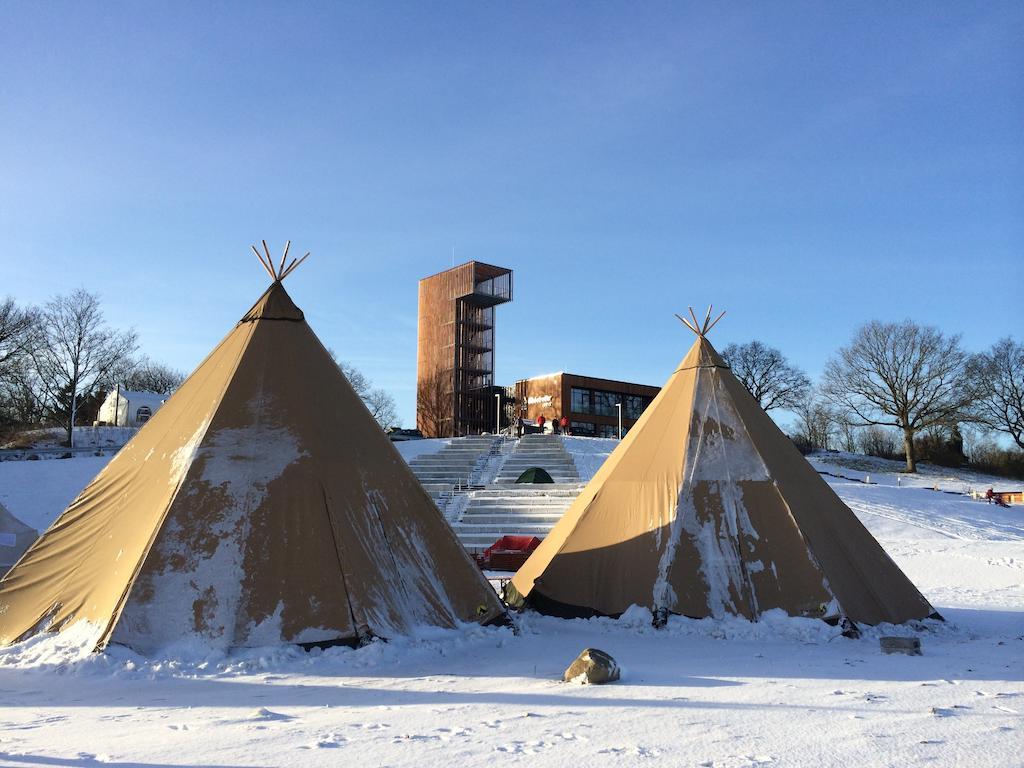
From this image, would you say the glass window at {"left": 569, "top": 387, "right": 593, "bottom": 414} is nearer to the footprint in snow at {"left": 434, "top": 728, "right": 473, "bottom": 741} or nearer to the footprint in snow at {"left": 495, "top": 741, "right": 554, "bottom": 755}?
the footprint in snow at {"left": 434, "top": 728, "right": 473, "bottom": 741}

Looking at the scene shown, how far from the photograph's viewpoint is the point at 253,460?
25.6 feet

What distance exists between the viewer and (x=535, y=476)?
26.4 metres

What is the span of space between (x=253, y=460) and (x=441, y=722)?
12.9 ft

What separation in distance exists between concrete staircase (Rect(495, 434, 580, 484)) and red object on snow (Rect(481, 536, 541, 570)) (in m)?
10.8

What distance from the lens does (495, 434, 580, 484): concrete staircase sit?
28.0m

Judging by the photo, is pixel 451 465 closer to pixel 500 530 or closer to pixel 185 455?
pixel 500 530

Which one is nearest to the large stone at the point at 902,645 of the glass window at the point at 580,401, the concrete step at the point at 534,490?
the concrete step at the point at 534,490

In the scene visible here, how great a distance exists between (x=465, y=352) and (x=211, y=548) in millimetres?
43968

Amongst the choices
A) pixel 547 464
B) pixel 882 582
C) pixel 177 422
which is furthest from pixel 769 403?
pixel 177 422

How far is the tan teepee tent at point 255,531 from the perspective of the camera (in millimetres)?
6895

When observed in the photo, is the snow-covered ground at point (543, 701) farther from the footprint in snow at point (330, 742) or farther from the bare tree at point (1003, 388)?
the bare tree at point (1003, 388)

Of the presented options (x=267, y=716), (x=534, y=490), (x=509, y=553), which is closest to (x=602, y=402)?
(x=534, y=490)

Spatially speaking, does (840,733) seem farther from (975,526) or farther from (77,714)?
(975,526)

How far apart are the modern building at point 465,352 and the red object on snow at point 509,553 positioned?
34092 millimetres
